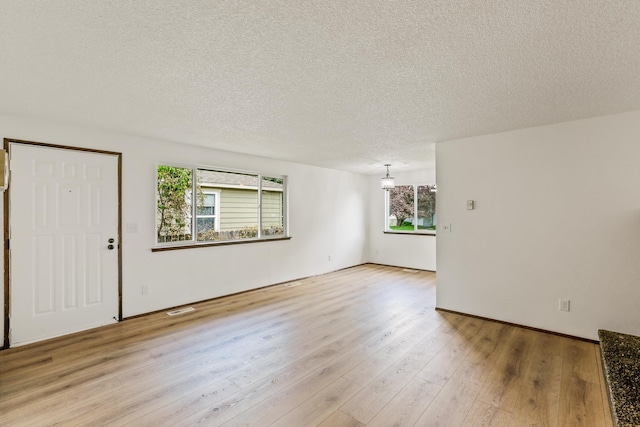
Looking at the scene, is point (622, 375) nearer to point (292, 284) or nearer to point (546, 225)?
point (546, 225)

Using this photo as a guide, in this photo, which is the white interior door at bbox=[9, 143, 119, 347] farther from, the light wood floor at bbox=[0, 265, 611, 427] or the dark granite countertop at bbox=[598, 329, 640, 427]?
the dark granite countertop at bbox=[598, 329, 640, 427]

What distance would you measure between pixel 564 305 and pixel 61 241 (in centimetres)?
565

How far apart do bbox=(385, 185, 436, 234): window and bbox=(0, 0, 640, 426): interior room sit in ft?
5.51

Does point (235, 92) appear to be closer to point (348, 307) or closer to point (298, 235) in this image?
point (348, 307)

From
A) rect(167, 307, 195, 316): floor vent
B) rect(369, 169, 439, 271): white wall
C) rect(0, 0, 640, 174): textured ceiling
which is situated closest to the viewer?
rect(0, 0, 640, 174): textured ceiling

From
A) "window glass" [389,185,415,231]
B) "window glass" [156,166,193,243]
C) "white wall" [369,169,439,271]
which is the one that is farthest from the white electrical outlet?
"window glass" [156,166,193,243]

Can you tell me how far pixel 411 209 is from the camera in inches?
277

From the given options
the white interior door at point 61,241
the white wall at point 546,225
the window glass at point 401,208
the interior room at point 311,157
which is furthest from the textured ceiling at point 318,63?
the window glass at point 401,208

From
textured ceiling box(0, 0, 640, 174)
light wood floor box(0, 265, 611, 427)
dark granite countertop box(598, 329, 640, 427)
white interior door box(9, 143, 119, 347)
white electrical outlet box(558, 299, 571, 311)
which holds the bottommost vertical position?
light wood floor box(0, 265, 611, 427)

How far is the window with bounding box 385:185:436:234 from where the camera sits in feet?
22.1

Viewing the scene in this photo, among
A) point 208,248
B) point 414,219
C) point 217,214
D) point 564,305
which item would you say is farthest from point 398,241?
point 208,248

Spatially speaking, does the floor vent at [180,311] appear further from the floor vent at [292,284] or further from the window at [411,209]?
the window at [411,209]

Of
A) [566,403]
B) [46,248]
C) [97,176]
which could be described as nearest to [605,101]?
[566,403]

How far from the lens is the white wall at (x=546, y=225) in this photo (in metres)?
2.97
